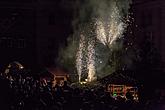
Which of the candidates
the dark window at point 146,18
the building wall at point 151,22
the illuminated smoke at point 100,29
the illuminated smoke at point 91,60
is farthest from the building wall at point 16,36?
the dark window at point 146,18

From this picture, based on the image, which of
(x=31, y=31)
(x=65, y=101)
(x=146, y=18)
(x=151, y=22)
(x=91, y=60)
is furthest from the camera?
(x=31, y=31)

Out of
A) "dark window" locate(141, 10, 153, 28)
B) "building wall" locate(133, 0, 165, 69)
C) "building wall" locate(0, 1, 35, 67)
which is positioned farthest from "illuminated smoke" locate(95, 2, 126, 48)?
"building wall" locate(0, 1, 35, 67)

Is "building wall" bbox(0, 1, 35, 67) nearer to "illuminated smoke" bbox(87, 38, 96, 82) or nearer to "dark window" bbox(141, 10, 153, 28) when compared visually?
"illuminated smoke" bbox(87, 38, 96, 82)

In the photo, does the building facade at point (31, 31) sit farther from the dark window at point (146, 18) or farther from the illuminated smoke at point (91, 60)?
the dark window at point (146, 18)

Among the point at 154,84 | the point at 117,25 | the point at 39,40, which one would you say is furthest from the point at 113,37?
the point at 154,84

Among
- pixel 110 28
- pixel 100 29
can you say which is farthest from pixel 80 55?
pixel 110 28

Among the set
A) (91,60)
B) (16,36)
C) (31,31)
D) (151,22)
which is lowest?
(91,60)

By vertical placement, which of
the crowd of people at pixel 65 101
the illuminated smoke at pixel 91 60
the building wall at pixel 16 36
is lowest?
the crowd of people at pixel 65 101

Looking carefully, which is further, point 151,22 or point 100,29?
point 100,29

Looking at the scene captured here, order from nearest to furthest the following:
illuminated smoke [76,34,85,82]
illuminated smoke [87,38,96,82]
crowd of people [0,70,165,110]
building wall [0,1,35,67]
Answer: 1. crowd of people [0,70,165,110]
2. illuminated smoke [87,38,96,82]
3. illuminated smoke [76,34,85,82]
4. building wall [0,1,35,67]

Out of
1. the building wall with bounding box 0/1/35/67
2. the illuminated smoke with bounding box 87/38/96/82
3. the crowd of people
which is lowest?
the crowd of people

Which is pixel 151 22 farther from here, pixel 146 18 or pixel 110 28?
pixel 110 28

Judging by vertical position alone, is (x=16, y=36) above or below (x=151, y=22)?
Result: below

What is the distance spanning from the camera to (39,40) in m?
56.0
